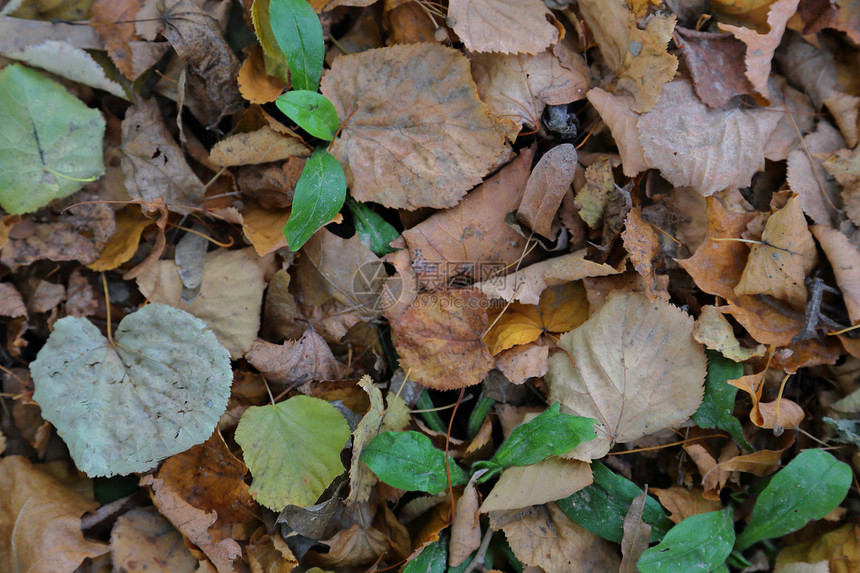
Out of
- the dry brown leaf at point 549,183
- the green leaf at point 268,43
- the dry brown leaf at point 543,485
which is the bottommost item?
the dry brown leaf at point 543,485

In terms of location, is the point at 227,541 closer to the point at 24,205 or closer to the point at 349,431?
the point at 349,431

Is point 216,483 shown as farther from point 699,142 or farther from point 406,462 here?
point 699,142

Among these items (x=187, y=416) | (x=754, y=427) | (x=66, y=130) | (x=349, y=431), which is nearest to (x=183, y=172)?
(x=66, y=130)

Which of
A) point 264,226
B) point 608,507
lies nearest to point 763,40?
point 608,507

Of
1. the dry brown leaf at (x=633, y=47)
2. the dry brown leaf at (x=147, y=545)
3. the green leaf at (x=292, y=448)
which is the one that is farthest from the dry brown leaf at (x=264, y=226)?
the dry brown leaf at (x=633, y=47)

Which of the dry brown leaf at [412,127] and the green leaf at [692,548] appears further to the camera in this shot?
the dry brown leaf at [412,127]

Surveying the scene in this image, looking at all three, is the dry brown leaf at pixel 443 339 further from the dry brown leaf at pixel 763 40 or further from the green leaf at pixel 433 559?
the dry brown leaf at pixel 763 40
